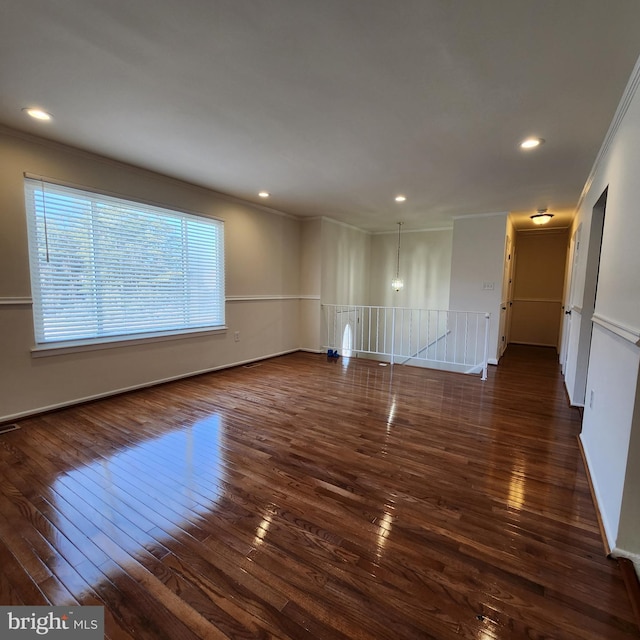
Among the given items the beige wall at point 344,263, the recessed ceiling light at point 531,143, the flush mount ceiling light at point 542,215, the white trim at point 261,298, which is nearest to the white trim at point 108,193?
the white trim at point 261,298

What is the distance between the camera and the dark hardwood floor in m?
1.22

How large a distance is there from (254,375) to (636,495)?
3.83 m

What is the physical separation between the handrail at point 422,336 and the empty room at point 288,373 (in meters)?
0.86

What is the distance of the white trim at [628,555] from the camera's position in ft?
4.72

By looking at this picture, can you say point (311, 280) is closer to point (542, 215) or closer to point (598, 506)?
point (542, 215)

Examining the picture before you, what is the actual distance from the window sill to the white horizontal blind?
63mm

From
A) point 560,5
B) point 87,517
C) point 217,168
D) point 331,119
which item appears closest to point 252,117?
point 331,119

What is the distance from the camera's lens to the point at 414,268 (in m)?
7.41

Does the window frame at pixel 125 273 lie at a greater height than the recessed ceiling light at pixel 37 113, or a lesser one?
lesser

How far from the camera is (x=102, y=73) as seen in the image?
194cm

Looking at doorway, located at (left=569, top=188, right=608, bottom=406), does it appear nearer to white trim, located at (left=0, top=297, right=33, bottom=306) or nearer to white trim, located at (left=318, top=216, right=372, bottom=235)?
white trim, located at (left=318, top=216, right=372, bottom=235)

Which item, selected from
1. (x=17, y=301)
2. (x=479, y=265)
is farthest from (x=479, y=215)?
(x=17, y=301)

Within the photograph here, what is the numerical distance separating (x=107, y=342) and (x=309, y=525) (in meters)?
2.89

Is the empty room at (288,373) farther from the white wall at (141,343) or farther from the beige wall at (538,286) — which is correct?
the beige wall at (538,286)
